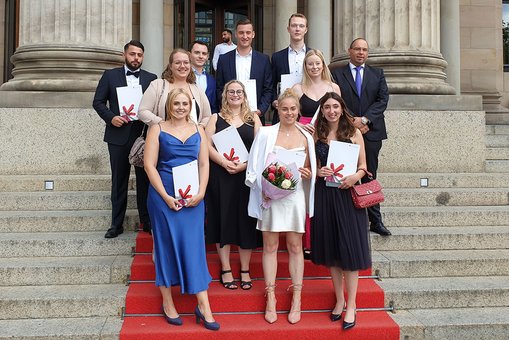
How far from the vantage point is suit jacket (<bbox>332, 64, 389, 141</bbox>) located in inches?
227

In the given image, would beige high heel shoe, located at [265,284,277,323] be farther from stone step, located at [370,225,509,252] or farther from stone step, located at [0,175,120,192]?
stone step, located at [0,175,120,192]

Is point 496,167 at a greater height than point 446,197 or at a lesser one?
greater

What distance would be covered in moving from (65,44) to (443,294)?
6518mm

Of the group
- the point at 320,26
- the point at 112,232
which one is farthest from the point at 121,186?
the point at 320,26

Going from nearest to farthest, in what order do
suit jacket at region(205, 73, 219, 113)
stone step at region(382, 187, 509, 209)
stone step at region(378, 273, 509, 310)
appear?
stone step at region(378, 273, 509, 310) → suit jacket at region(205, 73, 219, 113) → stone step at region(382, 187, 509, 209)

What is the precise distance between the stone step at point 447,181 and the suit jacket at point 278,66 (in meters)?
2.41

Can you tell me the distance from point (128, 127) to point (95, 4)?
→ 3.40 m

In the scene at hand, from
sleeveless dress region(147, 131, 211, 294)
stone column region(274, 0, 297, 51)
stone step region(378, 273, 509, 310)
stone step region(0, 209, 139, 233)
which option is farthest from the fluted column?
stone step region(378, 273, 509, 310)

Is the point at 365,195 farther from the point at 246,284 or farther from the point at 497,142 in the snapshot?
the point at 497,142

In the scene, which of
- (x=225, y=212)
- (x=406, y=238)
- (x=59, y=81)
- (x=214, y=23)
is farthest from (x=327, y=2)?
(x=225, y=212)

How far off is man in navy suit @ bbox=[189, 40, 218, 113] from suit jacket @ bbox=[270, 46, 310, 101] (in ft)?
2.48

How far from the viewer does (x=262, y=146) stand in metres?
4.60

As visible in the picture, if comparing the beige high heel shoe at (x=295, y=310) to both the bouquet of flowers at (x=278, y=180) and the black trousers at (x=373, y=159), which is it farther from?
the black trousers at (x=373, y=159)

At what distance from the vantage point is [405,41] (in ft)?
28.2
